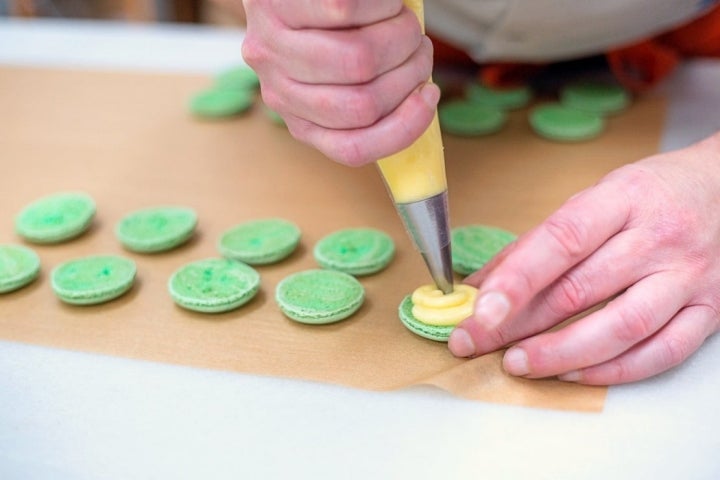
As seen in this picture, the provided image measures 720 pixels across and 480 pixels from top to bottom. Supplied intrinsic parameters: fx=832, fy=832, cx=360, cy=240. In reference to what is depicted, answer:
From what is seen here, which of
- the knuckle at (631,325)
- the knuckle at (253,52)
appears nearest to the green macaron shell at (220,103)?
the knuckle at (253,52)

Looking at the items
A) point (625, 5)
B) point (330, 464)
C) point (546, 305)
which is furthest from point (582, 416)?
point (625, 5)

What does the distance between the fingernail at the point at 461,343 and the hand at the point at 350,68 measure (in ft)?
0.62

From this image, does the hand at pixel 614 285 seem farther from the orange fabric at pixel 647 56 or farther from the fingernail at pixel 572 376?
the orange fabric at pixel 647 56

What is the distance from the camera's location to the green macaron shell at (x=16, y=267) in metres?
0.95

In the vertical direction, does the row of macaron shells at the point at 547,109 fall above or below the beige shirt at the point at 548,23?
below

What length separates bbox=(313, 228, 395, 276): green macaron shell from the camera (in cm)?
96

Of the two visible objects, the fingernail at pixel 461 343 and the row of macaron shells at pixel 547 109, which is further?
the row of macaron shells at pixel 547 109

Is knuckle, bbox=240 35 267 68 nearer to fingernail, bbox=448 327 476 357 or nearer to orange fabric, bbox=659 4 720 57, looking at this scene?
fingernail, bbox=448 327 476 357

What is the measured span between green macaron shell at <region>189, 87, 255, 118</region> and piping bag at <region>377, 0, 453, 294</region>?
0.67m

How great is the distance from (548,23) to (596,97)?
19 cm

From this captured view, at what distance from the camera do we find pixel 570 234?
774mm

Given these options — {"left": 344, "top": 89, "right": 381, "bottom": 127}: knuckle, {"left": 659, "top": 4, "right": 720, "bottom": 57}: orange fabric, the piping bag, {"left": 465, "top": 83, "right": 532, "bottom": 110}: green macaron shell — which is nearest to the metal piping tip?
the piping bag

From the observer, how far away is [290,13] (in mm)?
706

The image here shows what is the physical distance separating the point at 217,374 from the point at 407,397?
19cm
